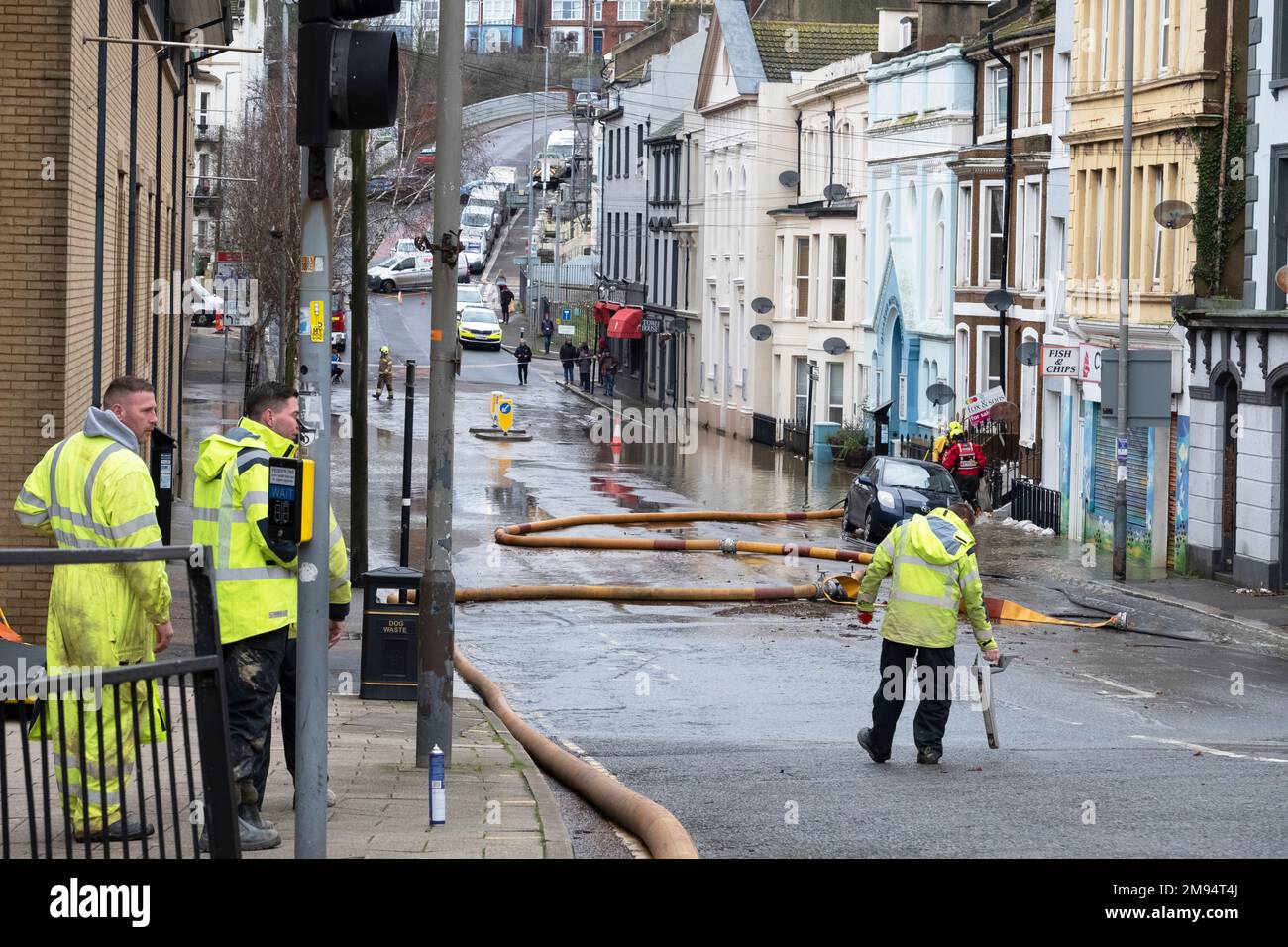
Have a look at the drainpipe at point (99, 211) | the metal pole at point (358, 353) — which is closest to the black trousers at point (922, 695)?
the drainpipe at point (99, 211)

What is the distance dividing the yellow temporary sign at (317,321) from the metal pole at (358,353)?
47.9ft

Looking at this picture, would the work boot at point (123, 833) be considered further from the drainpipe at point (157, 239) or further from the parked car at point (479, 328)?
the parked car at point (479, 328)

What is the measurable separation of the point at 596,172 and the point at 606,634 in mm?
71851

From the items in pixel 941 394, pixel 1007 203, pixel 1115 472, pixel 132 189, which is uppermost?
pixel 1007 203

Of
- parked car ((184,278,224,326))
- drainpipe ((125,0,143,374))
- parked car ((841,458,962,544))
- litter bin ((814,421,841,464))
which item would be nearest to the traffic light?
drainpipe ((125,0,143,374))

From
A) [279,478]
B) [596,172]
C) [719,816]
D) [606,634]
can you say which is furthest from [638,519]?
[596,172]

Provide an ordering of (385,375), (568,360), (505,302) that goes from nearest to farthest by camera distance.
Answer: (385,375), (568,360), (505,302)

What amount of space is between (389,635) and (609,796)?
4970mm

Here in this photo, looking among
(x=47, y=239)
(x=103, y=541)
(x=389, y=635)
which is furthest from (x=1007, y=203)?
(x=103, y=541)

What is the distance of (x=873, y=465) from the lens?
32.7 metres

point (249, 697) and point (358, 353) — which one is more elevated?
point (358, 353)

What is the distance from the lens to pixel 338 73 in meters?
6.92

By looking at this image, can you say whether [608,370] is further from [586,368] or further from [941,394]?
[941,394]
